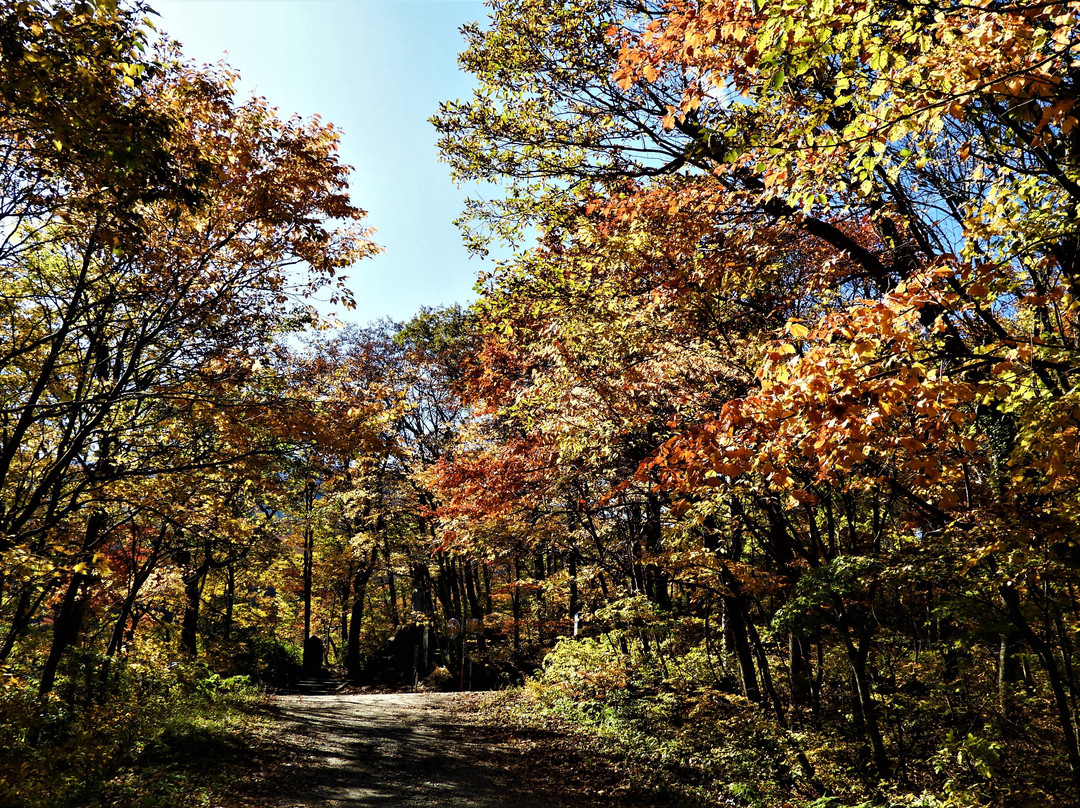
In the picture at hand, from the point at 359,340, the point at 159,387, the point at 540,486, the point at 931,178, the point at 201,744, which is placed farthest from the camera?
the point at 359,340

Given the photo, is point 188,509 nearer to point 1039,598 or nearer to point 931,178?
point 931,178

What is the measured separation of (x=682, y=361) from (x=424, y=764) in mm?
8379

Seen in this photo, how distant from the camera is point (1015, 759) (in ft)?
28.8

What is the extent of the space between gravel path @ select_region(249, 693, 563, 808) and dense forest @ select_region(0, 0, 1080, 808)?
2.20 meters

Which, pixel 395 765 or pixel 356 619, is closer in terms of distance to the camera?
pixel 395 765

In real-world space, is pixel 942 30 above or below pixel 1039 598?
above

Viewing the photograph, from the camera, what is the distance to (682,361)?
8312mm

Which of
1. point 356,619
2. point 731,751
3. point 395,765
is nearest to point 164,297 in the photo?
point 395,765

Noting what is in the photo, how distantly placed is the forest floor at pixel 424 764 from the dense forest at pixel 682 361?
1146 millimetres

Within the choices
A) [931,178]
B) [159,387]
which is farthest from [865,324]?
[159,387]

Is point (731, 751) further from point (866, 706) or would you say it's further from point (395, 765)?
point (395, 765)

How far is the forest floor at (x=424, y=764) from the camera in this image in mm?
8312

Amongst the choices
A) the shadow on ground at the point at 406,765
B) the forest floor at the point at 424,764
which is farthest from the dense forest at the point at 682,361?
the shadow on ground at the point at 406,765

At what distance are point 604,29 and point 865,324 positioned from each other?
5.30 m
